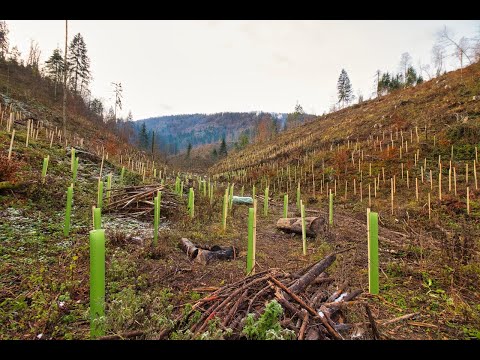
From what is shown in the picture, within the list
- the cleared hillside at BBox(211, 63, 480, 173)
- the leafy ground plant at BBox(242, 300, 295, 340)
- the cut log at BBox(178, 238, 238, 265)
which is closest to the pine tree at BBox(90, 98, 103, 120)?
the cleared hillside at BBox(211, 63, 480, 173)

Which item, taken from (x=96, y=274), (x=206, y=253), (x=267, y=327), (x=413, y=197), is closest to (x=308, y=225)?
(x=206, y=253)

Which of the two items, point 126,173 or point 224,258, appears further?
point 126,173

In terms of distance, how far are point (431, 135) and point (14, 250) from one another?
70.4 ft

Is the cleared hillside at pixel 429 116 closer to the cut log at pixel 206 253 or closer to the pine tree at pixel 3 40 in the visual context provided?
the cut log at pixel 206 253

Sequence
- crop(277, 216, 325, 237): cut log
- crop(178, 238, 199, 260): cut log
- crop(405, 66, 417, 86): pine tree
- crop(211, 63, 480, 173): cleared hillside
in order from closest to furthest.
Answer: crop(178, 238, 199, 260): cut log → crop(277, 216, 325, 237): cut log → crop(211, 63, 480, 173): cleared hillside → crop(405, 66, 417, 86): pine tree

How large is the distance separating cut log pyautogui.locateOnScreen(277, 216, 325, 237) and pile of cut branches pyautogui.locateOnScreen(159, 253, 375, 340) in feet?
12.9

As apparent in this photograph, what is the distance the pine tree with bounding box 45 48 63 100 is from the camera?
1523 inches

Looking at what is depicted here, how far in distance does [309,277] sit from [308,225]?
4.28 metres

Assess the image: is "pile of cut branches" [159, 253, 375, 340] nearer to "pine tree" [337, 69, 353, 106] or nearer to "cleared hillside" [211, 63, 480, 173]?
"cleared hillside" [211, 63, 480, 173]

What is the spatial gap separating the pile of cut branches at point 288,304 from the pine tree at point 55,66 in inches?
1906

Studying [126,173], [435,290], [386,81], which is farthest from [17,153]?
[386,81]

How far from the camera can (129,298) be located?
9.29ft

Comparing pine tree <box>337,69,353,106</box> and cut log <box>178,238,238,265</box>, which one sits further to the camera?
pine tree <box>337,69,353,106</box>
